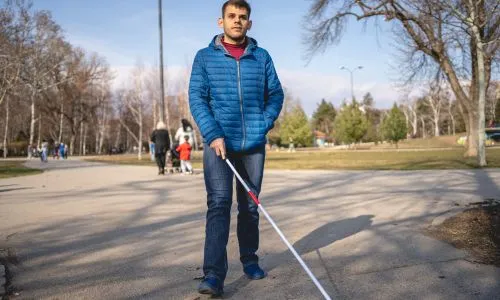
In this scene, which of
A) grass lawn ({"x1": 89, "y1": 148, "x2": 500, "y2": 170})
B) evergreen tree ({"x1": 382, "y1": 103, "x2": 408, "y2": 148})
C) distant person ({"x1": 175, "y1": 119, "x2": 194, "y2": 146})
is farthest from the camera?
evergreen tree ({"x1": 382, "y1": 103, "x2": 408, "y2": 148})

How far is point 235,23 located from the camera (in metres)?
3.19

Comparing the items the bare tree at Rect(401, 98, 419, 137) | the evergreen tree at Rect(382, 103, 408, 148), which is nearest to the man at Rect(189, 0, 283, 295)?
the evergreen tree at Rect(382, 103, 408, 148)

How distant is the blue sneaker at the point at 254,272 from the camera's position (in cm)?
331

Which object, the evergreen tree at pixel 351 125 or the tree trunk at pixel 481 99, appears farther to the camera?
the evergreen tree at pixel 351 125

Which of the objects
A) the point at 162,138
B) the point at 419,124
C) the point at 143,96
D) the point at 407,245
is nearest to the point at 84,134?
the point at 143,96

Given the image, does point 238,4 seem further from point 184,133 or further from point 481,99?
point 481,99

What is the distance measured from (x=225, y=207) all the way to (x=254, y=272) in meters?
0.56

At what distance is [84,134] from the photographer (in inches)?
2628

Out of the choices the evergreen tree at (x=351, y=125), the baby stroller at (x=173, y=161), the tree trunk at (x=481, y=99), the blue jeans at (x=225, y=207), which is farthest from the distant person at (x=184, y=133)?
the evergreen tree at (x=351, y=125)

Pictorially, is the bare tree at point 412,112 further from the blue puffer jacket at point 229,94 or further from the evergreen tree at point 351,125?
the blue puffer jacket at point 229,94

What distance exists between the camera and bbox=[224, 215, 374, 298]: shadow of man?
3261mm

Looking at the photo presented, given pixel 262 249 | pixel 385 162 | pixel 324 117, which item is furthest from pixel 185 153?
pixel 324 117

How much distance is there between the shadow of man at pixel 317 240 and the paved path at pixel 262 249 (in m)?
0.01

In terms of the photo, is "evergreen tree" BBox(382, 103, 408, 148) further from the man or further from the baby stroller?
the man
